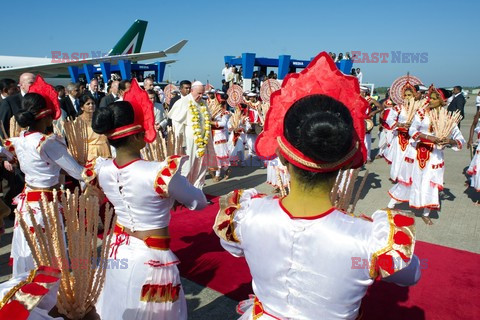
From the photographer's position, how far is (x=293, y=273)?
4.35 ft

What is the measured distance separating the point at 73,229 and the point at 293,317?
1.06 metres

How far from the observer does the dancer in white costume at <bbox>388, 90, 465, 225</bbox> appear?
16.5 feet

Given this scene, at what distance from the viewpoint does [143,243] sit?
2.23 metres

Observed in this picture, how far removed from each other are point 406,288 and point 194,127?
12.3 feet

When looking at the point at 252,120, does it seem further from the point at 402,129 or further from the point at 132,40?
the point at 132,40

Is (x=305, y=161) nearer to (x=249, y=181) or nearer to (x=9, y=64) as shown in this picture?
(x=249, y=181)

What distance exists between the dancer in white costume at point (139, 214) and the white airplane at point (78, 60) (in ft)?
35.8

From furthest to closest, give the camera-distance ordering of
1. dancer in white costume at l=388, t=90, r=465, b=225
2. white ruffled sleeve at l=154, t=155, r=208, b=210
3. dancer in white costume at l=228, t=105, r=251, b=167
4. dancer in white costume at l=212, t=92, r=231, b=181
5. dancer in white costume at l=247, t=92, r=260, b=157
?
1. dancer in white costume at l=228, t=105, r=251, b=167
2. dancer in white costume at l=247, t=92, r=260, b=157
3. dancer in white costume at l=212, t=92, r=231, b=181
4. dancer in white costume at l=388, t=90, r=465, b=225
5. white ruffled sleeve at l=154, t=155, r=208, b=210

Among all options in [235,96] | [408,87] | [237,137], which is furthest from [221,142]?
[408,87]

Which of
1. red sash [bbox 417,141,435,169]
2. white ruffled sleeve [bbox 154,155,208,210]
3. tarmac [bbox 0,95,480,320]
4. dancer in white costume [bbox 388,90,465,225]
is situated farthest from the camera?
red sash [bbox 417,141,435,169]

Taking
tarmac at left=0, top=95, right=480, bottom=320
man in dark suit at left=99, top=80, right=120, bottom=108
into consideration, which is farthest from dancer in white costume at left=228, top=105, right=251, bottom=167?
man in dark suit at left=99, top=80, right=120, bottom=108

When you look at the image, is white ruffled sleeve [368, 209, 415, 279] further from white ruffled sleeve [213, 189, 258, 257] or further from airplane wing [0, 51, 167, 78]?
airplane wing [0, 51, 167, 78]

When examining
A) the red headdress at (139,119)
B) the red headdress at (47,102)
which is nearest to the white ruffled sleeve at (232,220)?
the red headdress at (139,119)

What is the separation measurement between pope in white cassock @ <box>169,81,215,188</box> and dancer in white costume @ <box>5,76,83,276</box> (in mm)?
2842
